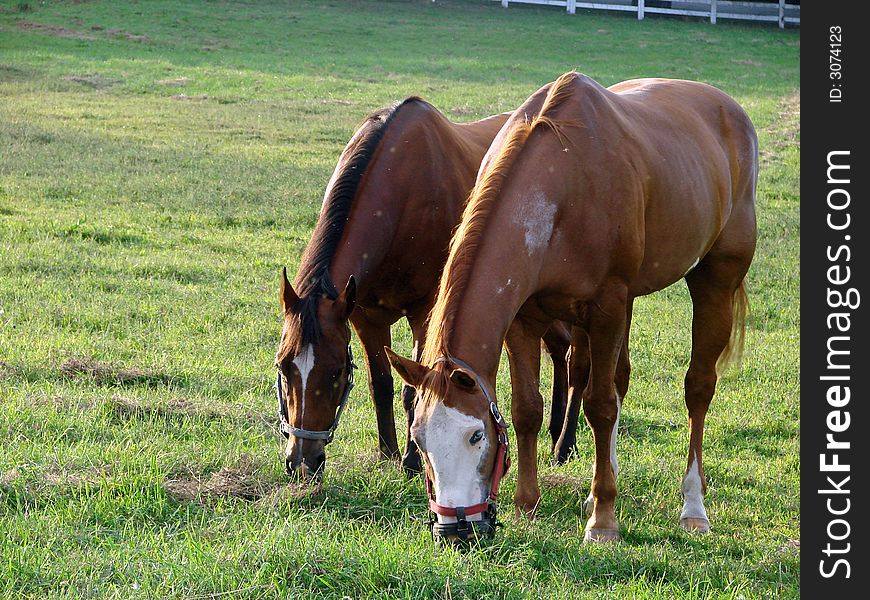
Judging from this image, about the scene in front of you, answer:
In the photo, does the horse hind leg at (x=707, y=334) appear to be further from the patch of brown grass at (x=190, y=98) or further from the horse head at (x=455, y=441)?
the patch of brown grass at (x=190, y=98)

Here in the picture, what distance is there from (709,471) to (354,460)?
197 cm

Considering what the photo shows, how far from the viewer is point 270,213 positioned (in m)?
10.7

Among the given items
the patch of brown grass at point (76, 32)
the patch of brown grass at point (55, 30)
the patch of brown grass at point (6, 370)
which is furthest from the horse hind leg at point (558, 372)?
the patch of brown grass at point (55, 30)

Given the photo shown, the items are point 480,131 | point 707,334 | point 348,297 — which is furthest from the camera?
point 480,131

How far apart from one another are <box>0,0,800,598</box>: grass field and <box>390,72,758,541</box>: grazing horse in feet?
1.11

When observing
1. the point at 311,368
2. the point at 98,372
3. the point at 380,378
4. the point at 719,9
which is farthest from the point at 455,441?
the point at 719,9

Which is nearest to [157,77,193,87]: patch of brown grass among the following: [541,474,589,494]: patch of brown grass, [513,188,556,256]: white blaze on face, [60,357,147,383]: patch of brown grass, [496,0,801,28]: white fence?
[60,357,147,383]: patch of brown grass

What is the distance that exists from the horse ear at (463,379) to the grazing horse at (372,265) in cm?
96

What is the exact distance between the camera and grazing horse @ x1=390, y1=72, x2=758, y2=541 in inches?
138

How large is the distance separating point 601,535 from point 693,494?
0.77 metres

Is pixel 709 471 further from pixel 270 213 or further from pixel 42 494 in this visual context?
pixel 270 213

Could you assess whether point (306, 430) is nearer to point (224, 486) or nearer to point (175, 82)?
point (224, 486)

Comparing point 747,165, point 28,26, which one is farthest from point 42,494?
point 28,26

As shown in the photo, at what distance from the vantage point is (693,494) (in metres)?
4.89
